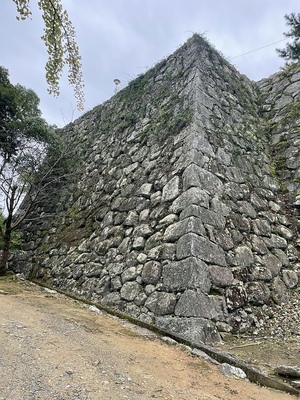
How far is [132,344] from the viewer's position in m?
Result: 2.88

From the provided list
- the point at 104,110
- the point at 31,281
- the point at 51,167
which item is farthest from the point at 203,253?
the point at 104,110

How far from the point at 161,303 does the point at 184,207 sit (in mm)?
1285

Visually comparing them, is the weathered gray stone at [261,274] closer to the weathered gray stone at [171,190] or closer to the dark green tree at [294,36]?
the weathered gray stone at [171,190]

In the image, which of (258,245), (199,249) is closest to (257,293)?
(258,245)

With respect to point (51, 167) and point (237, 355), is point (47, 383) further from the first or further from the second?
point (51, 167)

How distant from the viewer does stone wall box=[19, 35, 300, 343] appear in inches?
142

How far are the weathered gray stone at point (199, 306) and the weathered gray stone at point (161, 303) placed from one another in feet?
0.31

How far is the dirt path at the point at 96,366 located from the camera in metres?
1.82

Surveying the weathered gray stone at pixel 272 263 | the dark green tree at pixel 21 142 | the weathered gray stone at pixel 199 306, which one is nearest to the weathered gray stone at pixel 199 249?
the weathered gray stone at pixel 199 306

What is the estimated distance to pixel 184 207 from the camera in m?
4.08

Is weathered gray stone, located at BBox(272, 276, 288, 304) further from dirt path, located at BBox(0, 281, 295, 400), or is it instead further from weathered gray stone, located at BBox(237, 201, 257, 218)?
dirt path, located at BBox(0, 281, 295, 400)

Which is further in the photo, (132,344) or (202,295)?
(202,295)

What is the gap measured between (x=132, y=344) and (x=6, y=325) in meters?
1.20

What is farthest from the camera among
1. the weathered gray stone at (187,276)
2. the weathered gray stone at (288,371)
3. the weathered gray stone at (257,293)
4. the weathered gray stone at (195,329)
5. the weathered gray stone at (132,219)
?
the weathered gray stone at (132,219)
